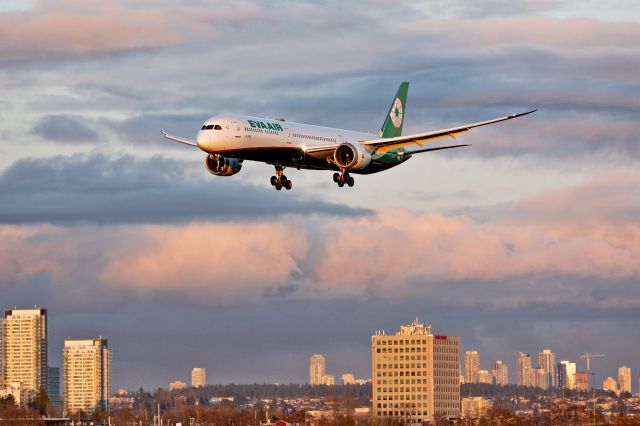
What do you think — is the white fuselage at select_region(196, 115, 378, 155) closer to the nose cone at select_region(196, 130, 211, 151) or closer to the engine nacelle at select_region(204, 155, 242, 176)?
the nose cone at select_region(196, 130, 211, 151)

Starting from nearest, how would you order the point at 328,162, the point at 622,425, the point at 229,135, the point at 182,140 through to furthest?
the point at 229,135 → the point at 328,162 → the point at 182,140 → the point at 622,425

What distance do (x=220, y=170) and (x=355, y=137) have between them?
1693 centimetres

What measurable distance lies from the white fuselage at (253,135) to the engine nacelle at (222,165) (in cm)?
517

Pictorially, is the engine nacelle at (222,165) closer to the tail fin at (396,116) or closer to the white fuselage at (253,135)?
the white fuselage at (253,135)

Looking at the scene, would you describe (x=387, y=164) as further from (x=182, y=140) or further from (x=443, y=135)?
(x=182, y=140)

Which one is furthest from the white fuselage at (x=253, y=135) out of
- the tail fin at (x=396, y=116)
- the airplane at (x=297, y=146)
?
the tail fin at (x=396, y=116)

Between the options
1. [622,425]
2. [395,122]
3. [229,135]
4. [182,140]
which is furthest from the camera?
[622,425]

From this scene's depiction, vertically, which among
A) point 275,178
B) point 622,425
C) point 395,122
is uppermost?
point 395,122

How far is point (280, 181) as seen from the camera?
145m

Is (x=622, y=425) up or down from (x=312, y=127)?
down

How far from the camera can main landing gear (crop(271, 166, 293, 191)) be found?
144 meters

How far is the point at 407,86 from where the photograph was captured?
189m

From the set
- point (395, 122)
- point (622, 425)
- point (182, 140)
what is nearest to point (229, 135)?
point (182, 140)

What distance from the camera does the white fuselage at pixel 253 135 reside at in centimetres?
13300
